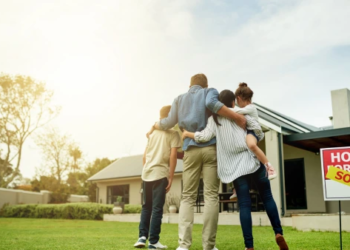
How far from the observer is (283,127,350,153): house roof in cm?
1052

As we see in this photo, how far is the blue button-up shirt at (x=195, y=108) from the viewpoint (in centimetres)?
390

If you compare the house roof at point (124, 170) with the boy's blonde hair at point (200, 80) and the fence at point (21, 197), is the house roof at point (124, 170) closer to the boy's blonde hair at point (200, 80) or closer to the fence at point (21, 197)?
the fence at point (21, 197)

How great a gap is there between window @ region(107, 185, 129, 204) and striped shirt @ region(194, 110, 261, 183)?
20604mm

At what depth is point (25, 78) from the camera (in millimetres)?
29625

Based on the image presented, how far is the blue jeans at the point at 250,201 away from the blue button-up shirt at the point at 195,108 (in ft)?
1.74

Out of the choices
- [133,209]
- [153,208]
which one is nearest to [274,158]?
[153,208]

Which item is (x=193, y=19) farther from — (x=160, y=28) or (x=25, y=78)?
(x=25, y=78)

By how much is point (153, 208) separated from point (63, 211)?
1715 centimetres

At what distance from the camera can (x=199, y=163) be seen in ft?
12.9

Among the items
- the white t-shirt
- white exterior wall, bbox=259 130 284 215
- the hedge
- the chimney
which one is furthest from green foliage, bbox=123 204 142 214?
the white t-shirt

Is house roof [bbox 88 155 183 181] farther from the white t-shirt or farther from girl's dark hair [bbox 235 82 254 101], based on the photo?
girl's dark hair [bbox 235 82 254 101]

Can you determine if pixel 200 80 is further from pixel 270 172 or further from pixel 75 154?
pixel 75 154

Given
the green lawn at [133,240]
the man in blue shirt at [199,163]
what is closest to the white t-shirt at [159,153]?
the man in blue shirt at [199,163]

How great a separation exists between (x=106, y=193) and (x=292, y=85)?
15.8 meters
